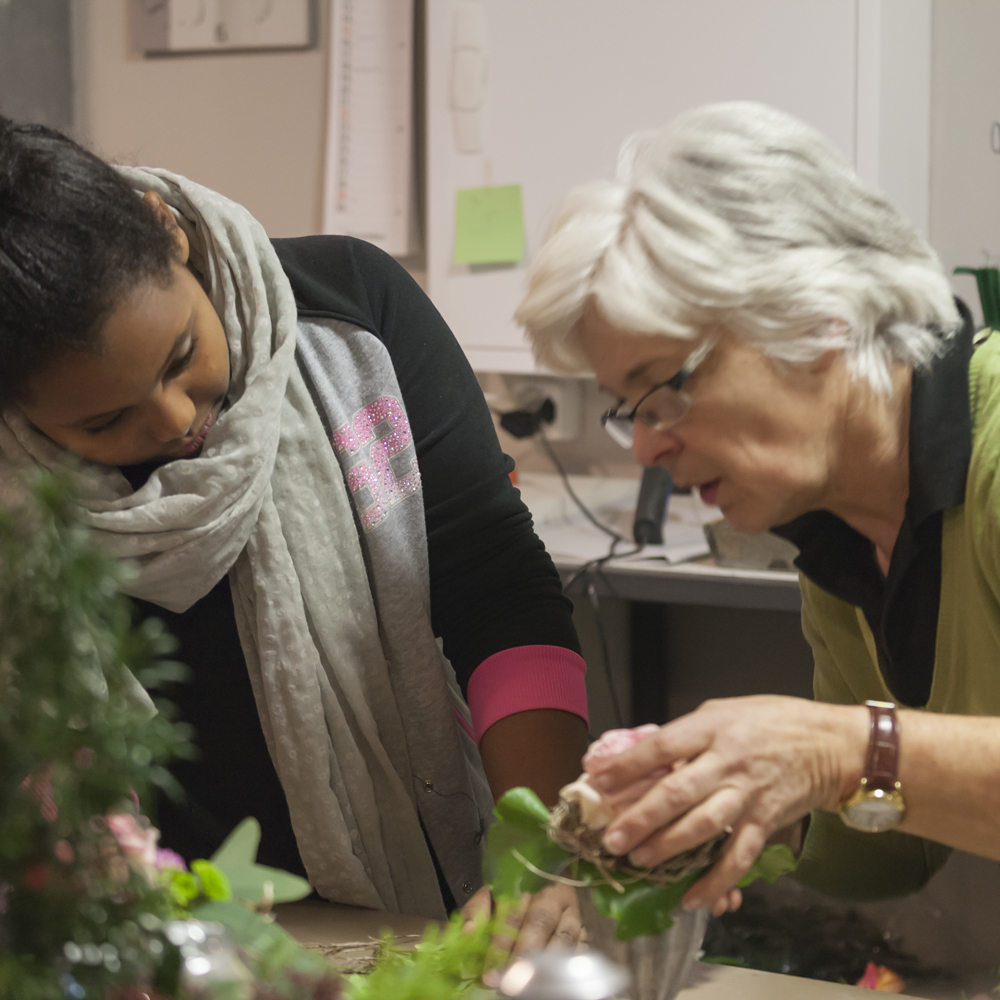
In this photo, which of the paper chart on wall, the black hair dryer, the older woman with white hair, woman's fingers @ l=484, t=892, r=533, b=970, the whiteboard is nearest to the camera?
woman's fingers @ l=484, t=892, r=533, b=970

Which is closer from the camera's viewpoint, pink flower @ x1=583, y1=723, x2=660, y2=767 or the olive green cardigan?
pink flower @ x1=583, y1=723, x2=660, y2=767

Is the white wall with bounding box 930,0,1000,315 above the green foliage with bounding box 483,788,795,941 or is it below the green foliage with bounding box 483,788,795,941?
above

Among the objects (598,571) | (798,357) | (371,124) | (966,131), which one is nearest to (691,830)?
(798,357)

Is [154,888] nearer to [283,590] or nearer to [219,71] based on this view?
[283,590]

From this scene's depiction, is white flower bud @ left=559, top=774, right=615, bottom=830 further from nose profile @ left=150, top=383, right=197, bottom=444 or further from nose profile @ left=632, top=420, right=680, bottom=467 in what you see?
nose profile @ left=150, top=383, right=197, bottom=444

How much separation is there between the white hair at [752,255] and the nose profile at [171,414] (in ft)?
1.02

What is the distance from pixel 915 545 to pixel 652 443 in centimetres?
22

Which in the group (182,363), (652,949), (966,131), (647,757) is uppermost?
(966,131)

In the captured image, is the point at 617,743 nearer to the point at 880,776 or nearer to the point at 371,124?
the point at 880,776

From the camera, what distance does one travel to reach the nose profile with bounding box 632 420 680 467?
3.01 ft

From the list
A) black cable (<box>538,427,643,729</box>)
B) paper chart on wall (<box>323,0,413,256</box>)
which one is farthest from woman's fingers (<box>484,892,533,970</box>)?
paper chart on wall (<box>323,0,413,256</box>)

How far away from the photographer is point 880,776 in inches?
28.4

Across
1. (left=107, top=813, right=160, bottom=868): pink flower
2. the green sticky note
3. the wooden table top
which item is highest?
the green sticky note

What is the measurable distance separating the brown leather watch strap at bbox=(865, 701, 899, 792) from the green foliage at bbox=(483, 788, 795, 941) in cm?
8
